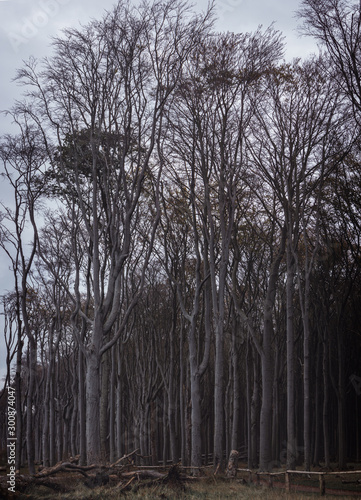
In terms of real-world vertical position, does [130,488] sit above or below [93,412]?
below

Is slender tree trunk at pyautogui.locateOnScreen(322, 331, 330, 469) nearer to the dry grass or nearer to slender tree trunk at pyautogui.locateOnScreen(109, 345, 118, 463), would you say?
slender tree trunk at pyautogui.locateOnScreen(109, 345, 118, 463)

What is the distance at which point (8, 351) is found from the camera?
30.5 m

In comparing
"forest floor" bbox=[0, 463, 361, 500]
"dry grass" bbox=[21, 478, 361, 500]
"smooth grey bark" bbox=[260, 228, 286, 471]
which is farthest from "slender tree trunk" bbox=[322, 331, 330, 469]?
"dry grass" bbox=[21, 478, 361, 500]

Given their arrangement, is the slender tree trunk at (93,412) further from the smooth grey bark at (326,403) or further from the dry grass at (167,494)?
the smooth grey bark at (326,403)

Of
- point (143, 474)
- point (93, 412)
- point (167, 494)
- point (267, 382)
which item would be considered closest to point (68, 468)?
point (143, 474)

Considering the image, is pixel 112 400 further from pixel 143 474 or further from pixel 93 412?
pixel 143 474

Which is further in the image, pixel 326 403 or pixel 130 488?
pixel 326 403

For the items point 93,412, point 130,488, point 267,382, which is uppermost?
point 267,382

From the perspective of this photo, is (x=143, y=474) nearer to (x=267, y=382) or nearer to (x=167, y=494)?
(x=167, y=494)

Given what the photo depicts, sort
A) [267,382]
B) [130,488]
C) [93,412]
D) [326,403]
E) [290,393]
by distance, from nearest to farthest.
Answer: [130,488], [93,412], [290,393], [267,382], [326,403]

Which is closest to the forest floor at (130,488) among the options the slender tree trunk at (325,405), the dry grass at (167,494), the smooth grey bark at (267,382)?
the dry grass at (167,494)

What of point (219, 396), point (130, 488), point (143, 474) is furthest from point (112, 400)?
point (130, 488)

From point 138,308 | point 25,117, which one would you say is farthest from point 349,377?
point 25,117

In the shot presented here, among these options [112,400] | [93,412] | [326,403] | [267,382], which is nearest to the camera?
[93,412]
